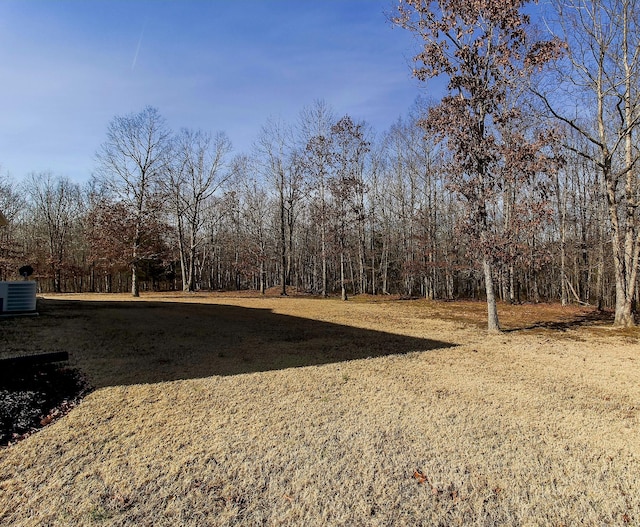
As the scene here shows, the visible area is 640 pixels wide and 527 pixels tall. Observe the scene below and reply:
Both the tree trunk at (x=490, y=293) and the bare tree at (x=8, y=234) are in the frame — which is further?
the bare tree at (x=8, y=234)

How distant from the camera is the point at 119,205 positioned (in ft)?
67.3

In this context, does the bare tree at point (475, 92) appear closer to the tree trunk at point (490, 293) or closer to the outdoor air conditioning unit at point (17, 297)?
the tree trunk at point (490, 293)

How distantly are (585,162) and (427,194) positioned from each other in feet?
28.3

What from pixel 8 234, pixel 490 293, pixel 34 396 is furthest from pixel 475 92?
pixel 8 234

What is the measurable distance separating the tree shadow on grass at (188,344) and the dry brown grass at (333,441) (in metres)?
0.06

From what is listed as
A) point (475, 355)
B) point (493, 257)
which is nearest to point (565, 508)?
point (475, 355)

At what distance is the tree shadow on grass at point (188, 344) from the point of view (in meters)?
5.31

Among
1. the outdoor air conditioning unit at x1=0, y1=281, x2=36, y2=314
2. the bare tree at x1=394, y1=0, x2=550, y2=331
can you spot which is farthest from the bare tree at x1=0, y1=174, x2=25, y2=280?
the bare tree at x1=394, y1=0, x2=550, y2=331

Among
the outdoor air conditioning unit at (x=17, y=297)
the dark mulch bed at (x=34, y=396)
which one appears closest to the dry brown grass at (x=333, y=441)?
the dark mulch bed at (x=34, y=396)

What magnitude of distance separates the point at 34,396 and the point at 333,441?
3.30 meters

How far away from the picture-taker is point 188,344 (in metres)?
7.01

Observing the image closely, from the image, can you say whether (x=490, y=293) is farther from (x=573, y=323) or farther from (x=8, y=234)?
(x=8, y=234)

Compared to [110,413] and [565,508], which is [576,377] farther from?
[110,413]

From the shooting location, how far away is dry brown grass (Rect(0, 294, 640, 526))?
2238mm
